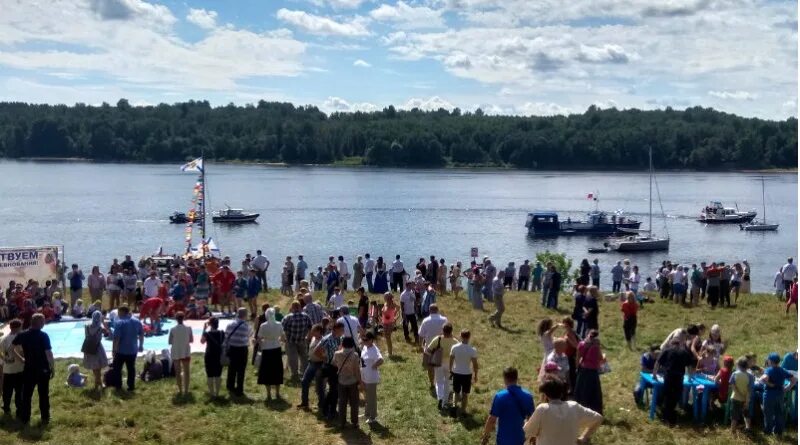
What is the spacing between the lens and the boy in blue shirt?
11.3m

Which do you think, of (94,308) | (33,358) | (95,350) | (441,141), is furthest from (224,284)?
(441,141)

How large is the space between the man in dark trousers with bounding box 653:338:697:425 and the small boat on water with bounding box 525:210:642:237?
5975 cm

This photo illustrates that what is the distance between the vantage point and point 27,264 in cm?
2327

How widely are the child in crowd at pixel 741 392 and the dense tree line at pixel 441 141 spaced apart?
5865 inches

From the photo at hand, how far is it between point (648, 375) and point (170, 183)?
121326 mm

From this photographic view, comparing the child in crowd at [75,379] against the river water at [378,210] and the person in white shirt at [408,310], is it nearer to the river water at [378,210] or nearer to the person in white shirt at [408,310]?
the person in white shirt at [408,310]

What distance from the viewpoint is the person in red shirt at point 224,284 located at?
68.6 feet

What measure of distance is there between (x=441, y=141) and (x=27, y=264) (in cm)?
14662

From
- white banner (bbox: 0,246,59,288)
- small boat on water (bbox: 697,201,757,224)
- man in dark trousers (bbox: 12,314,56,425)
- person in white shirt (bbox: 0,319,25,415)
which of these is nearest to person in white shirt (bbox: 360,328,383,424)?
man in dark trousers (bbox: 12,314,56,425)

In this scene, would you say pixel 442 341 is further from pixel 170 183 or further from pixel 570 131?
pixel 570 131

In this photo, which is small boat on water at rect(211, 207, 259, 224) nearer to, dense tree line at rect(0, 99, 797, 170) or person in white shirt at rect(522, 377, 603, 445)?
person in white shirt at rect(522, 377, 603, 445)

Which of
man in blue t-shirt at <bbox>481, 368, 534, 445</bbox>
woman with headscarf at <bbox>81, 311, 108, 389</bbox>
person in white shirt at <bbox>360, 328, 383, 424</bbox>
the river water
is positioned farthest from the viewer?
the river water

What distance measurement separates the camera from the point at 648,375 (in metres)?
12.5

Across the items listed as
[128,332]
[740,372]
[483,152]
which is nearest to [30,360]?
[128,332]
